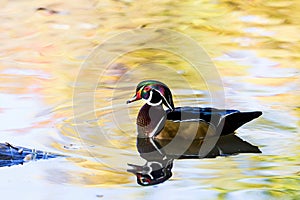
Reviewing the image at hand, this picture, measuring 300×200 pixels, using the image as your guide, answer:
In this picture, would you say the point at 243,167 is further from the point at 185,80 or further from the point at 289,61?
the point at 289,61

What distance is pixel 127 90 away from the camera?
7.17 metres

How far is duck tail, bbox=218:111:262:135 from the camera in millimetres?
6070

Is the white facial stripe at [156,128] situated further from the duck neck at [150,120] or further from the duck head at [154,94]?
the duck head at [154,94]

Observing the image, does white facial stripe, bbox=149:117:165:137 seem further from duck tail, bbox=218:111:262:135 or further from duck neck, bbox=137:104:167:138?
duck tail, bbox=218:111:262:135

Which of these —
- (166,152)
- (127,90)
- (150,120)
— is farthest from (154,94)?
(127,90)

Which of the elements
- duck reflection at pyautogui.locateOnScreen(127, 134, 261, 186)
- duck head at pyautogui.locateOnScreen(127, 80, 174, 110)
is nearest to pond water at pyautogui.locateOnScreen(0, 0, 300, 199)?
duck reflection at pyautogui.locateOnScreen(127, 134, 261, 186)

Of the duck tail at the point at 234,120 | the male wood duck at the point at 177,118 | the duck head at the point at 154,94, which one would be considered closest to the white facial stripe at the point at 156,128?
the male wood duck at the point at 177,118

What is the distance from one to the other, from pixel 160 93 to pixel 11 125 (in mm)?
1184

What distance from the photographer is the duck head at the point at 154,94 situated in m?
6.32

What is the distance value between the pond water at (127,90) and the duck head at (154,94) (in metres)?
0.24

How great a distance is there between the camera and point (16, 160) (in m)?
5.50

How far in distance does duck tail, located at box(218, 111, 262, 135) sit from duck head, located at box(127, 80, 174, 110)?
47 cm

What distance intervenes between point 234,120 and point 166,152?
604 mm

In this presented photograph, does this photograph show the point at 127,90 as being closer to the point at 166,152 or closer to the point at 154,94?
the point at 154,94
